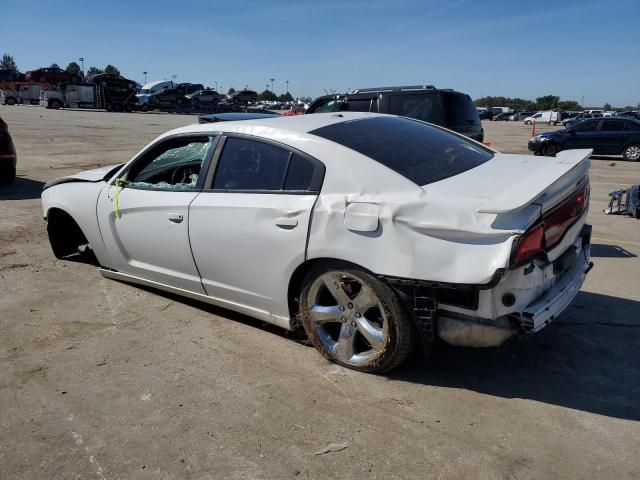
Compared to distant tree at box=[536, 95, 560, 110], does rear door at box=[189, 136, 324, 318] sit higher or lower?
lower

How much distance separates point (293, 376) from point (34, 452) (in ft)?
4.62

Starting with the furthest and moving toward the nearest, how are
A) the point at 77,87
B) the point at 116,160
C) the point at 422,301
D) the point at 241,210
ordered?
the point at 77,87 < the point at 116,160 < the point at 241,210 < the point at 422,301

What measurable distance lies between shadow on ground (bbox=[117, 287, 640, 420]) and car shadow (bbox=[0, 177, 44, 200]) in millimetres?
6314

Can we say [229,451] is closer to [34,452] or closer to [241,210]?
[34,452]

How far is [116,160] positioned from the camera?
1362 cm

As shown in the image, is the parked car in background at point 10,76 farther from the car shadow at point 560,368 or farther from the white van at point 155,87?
the car shadow at point 560,368

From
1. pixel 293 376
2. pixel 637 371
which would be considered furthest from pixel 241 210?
pixel 637 371

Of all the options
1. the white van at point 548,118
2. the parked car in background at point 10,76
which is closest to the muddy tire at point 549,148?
the white van at point 548,118

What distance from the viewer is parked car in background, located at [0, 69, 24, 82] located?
163ft

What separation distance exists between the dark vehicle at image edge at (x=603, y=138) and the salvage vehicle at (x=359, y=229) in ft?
52.5

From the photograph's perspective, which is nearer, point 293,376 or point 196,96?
point 293,376

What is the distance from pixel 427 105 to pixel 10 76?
173ft

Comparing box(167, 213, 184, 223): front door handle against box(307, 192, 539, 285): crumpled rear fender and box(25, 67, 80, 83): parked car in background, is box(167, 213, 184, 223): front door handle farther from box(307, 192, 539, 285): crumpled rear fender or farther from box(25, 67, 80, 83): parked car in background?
box(25, 67, 80, 83): parked car in background

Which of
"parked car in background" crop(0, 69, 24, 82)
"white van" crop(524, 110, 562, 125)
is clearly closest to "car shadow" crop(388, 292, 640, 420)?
"white van" crop(524, 110, 562, 125)
